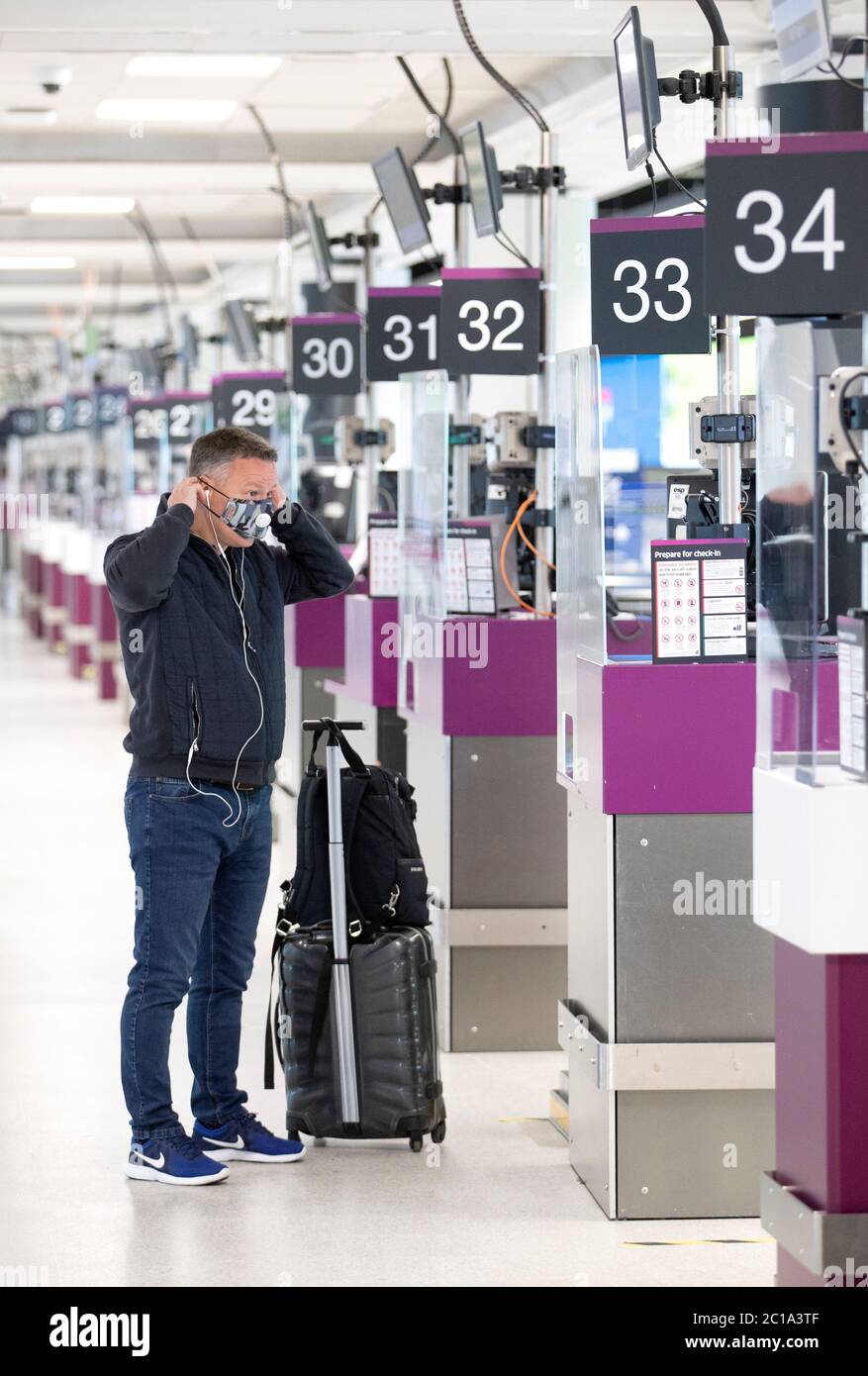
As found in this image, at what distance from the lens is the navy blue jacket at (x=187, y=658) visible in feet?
13.1

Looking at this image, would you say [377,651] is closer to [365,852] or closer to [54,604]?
[365,852]

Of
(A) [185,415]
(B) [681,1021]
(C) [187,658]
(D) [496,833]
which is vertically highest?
(A) [185,415]

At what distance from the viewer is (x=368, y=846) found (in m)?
4.36

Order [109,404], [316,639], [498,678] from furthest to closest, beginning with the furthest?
[109,404] < [316,639] < [498,678]

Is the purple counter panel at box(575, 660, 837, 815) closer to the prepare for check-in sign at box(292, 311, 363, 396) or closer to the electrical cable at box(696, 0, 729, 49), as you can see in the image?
the electrical cable at box(696, 0, 729, 49)

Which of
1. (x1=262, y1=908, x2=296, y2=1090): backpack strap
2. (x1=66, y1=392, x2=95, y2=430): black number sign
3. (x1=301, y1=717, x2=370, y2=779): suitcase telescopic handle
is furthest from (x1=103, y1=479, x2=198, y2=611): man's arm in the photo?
(x1=66, y1=392, x2=95, y2=430): black number sign

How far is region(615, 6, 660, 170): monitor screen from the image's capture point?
4195 mm

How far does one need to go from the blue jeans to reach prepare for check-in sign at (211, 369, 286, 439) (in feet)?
17.7

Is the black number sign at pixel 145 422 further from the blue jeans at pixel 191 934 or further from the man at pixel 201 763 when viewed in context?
the blue jeans at pixel 191 934

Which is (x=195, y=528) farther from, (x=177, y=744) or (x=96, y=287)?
(x=96, y=287)

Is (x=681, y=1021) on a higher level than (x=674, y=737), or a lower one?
lower

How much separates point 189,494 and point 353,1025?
1.18m

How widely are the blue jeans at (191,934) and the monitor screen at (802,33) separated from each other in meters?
1.78

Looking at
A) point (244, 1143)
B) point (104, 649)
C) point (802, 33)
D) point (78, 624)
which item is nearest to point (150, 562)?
point (244, 1143)
